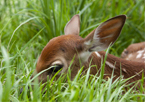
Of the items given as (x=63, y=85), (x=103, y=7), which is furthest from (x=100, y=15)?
(x=63, y=85)

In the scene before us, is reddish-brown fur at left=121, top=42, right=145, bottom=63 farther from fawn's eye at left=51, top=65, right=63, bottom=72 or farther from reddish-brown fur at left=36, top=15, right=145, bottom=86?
fawn's eye at left=51, top=65, right=63, bottom=72

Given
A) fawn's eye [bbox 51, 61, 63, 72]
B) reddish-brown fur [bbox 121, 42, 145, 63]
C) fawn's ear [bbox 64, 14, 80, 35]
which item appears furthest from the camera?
reddish-brown fur [bbox 121, 42, 145, 63]

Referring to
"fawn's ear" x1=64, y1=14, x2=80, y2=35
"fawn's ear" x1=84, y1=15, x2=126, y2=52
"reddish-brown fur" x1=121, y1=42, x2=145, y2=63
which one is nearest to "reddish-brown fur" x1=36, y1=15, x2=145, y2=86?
"fawn's ear" x1=84, y1=15, x2=126, y2=52

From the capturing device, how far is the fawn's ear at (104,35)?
262 cm

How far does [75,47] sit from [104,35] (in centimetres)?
34

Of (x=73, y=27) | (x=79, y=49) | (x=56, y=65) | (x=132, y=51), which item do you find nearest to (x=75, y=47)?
(x=79, y=49)

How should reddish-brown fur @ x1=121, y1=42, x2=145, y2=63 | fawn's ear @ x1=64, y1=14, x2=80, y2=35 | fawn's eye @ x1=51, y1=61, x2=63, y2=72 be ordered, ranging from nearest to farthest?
1. fawn's eye @ x1=51, y1=61, x2=63, y2=72
2. fawn's ear @ x1=64, y1=14, x2=80, y2=35
3. reddish-brown fur @ x1=121, y1=42, x2=145, y2=63

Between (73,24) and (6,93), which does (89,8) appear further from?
(6,93)

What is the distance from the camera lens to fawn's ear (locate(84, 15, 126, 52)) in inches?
103

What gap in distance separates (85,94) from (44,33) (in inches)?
69.9

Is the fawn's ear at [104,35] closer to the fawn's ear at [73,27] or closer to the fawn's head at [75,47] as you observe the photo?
the fawn's head at [75,47]

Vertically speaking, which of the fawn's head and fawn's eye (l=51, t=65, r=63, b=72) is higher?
the fawn's head

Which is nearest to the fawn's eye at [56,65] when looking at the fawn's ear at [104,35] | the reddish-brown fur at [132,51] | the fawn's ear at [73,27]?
the fawn's ear at [104,35]

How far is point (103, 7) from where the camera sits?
4.17 m
